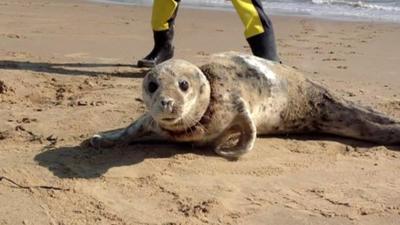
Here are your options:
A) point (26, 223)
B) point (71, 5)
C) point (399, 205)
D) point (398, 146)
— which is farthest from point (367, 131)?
point (71, 5)

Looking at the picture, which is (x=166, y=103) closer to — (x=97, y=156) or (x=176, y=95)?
(x=176, y=95)

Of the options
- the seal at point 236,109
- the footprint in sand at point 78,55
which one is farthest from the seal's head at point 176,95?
the footprint in sand at point 78,55

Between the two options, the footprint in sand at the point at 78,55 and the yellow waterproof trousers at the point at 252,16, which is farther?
the footprint in sand at the point at 78,55

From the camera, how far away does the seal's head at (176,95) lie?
11.9ft

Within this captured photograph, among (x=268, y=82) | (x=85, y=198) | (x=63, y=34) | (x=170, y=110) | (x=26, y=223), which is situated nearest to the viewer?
(x=26, y=223)

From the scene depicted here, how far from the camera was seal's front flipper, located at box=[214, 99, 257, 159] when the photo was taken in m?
3.94

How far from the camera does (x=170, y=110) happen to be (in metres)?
3.62

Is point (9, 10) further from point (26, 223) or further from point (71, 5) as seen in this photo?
point (26, 223)

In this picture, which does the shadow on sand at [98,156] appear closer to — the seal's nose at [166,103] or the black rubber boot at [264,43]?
the seal's nose at [166,103]

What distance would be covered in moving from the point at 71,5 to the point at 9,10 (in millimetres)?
1314

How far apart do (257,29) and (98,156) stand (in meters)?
2.16

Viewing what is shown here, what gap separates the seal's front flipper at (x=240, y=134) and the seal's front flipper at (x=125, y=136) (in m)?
0.38

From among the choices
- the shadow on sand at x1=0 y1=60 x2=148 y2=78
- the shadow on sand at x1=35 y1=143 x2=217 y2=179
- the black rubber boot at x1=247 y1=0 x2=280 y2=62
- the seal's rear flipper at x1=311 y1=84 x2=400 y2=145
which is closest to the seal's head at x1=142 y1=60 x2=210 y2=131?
the shadow on sand at x1=35 y1=143 x2=217 y2=179

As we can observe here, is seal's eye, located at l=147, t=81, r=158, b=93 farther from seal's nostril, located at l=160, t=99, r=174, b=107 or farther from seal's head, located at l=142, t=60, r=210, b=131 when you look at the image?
seal's nostril, located at l=160, t=99, r=174, b=107
